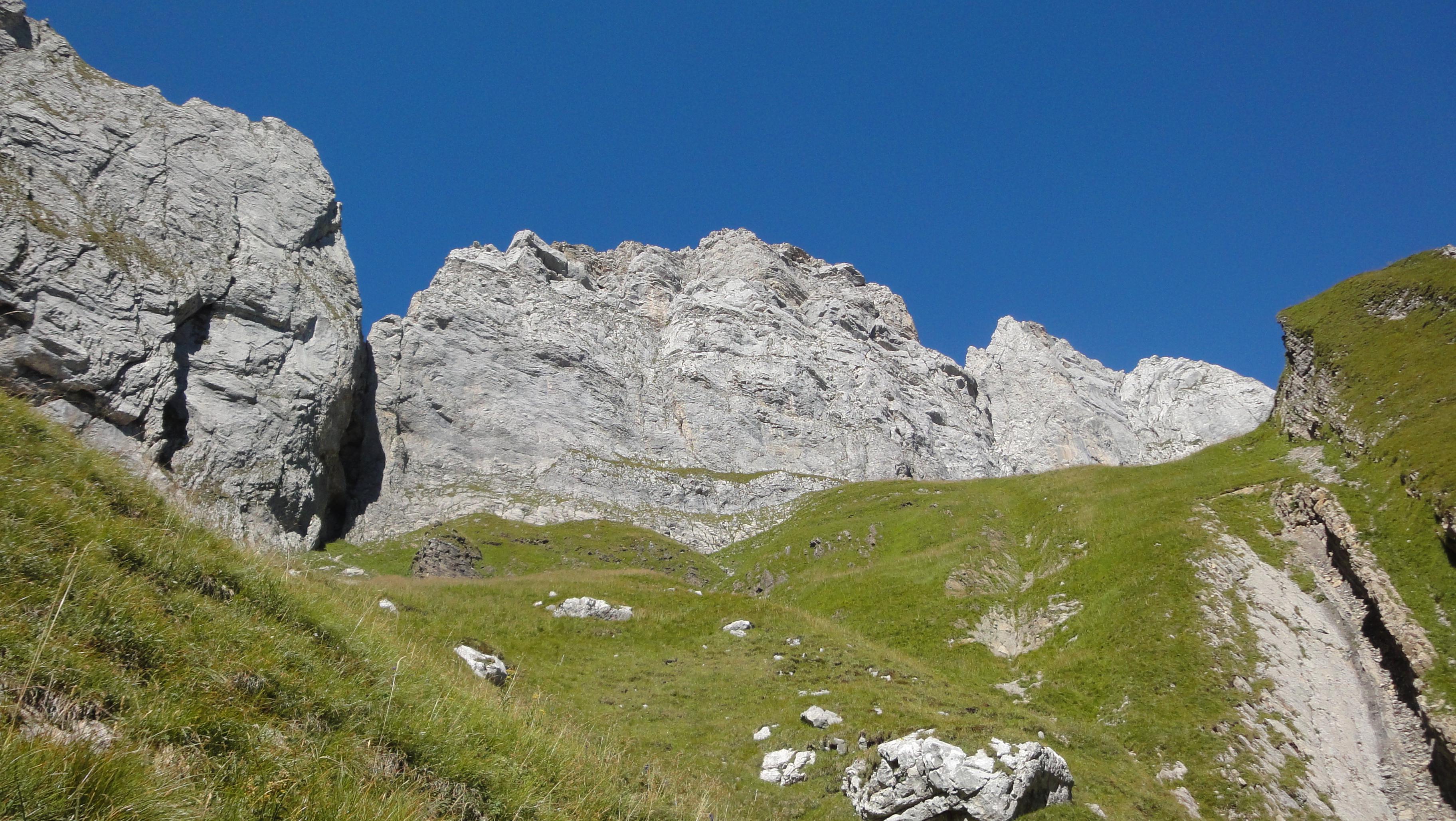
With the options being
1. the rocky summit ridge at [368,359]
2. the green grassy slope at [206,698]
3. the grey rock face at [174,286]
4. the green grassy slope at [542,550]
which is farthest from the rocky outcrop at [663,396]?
the green grassy slope at [206,698]

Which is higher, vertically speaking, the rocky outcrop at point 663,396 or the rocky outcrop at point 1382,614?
the rocky outcrop at point 663,396

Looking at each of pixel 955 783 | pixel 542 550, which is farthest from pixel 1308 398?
pixel 542 550

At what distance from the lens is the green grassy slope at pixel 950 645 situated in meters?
18.8

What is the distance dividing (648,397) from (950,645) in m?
85.1

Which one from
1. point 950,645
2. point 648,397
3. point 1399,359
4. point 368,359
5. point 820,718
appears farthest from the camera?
point 648,397

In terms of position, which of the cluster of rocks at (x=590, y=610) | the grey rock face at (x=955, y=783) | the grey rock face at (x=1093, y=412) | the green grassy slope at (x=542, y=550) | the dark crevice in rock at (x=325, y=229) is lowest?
the grey rock face at (x=955, y=783)

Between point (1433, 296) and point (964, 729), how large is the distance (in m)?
36.4

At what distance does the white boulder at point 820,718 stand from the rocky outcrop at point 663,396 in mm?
56613

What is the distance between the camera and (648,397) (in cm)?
11156

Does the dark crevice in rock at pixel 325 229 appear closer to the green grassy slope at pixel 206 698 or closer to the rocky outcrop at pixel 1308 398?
the green grassy slope at pixel 206 698

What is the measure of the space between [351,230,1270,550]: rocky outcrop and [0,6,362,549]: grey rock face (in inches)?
475

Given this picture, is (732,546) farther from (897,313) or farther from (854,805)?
(897,313)

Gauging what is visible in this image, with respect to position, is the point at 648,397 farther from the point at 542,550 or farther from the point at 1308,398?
the point at 1308,398

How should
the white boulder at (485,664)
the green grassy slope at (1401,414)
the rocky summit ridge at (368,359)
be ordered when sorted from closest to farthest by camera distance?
1. the white boulder at (485,664)
2. the green grassy slope at (1401,414)
3. the rocky summit ridge at (368,359)
